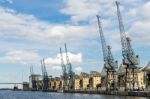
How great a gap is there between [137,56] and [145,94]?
1316 inches

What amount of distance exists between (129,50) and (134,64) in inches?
250

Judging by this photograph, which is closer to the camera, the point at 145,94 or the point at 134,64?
the point at 145,94

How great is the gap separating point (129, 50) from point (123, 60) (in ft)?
17.2

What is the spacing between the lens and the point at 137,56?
7771 inches

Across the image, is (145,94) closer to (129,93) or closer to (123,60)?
(129,93)

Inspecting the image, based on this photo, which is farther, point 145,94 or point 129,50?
point 129,50

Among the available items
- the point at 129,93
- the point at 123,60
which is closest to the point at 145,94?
the point at 129,93

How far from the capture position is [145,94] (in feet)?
547

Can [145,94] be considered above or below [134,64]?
below

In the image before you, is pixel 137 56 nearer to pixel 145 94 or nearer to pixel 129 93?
pixel 129 93

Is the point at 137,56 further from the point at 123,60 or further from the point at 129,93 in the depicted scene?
the point at 129,93

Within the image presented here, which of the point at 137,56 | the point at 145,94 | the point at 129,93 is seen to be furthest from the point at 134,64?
the point at 145,94

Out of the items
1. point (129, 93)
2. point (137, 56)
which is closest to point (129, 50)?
point (137, 56)

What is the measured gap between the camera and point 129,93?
18612cm
